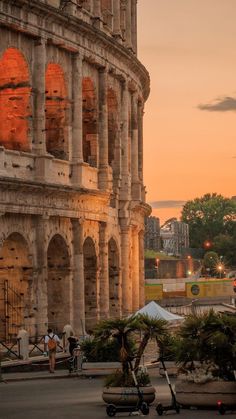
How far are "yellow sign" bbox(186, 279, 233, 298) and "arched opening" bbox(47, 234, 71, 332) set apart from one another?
3925cm

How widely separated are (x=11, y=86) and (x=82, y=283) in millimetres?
9776

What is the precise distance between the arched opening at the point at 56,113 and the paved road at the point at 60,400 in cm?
1662

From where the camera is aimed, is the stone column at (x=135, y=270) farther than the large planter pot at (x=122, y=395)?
Yes

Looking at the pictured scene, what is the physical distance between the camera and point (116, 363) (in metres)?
37.4

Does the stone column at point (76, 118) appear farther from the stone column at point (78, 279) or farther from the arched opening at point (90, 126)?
the arched opening at point (90, 126)

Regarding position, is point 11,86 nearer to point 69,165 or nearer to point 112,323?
point 69,165

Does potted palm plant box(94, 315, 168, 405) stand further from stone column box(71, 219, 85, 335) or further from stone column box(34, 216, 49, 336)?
stone column box(71, 219, 85, 335)

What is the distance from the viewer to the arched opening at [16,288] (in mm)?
49031

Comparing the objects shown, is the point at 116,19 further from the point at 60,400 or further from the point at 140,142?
the point at 60,400

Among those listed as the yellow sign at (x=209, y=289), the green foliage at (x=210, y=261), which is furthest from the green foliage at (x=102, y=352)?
the green foliage at (x=210, y=261)

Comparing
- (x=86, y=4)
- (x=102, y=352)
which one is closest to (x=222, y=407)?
(x=102, y=352)

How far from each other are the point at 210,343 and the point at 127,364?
2.07 m

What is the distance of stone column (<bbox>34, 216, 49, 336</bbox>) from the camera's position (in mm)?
49281

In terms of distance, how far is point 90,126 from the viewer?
5747 cm
